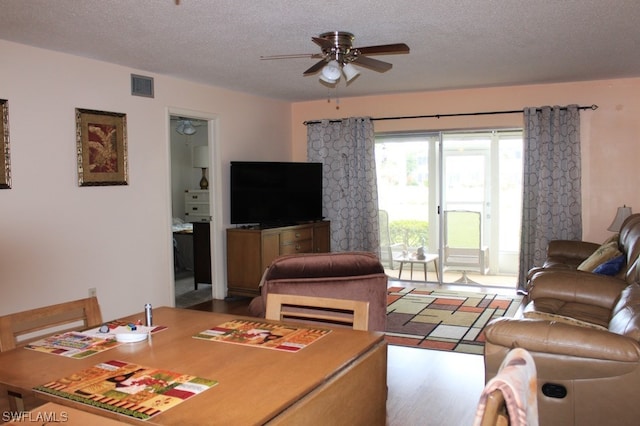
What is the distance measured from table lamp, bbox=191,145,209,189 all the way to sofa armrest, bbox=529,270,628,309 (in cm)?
523

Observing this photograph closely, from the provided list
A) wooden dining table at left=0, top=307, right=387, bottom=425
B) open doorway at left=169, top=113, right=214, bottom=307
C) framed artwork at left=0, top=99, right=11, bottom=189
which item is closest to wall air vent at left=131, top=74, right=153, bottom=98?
open doorway at left=169, top=113, right=214, bottom=307

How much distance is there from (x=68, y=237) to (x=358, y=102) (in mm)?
4443

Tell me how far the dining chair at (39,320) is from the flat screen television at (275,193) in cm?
432

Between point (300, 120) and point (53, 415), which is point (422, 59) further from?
point (53, 415)

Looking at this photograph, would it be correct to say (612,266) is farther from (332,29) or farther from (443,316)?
(332,29)

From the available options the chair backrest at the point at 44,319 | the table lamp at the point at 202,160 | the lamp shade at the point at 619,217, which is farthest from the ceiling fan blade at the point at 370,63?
the table lamp at the point at 202,160

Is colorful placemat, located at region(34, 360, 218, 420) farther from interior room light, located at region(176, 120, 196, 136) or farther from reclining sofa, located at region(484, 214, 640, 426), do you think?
interior room light, located at region(176, 120, 196, 136)

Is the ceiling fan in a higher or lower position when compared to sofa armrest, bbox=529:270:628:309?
higher

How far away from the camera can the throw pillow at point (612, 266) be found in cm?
409

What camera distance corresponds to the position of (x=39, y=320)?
2.04 meters

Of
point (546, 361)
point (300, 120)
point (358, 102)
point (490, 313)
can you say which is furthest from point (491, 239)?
point (546, 361)

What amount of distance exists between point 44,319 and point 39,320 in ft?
0.06

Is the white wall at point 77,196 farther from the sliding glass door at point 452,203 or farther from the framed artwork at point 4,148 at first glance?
the sliding glass door at point 452,203

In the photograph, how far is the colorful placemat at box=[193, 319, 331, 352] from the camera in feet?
5.92
